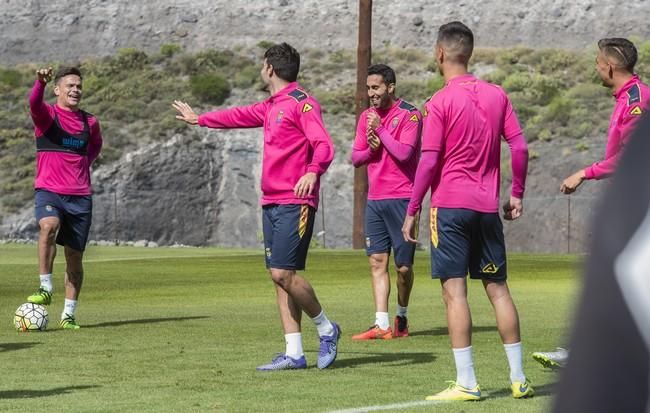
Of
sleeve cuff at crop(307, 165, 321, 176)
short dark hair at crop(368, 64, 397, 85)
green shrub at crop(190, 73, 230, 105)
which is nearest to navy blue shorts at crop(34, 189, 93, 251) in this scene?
short dark hair at crop(368, 64, 397, 85)

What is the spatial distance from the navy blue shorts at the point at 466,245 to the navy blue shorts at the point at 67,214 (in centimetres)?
598

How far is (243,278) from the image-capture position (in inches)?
936

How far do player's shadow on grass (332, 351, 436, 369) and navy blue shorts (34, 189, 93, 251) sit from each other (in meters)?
3.45

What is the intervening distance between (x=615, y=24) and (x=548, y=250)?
106ft

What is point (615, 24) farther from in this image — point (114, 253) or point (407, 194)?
point (407, 194)

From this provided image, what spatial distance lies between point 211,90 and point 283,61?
58.2 meters

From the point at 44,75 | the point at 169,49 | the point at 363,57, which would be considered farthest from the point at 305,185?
the point at 169,49

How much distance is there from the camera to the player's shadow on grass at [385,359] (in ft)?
32.5

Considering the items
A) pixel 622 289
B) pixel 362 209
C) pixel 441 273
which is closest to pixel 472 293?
pixel 441 273

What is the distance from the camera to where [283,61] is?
931 centimetres

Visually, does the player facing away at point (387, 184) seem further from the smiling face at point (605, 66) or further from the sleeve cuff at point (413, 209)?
the sleeve cuff at point (413, 209)

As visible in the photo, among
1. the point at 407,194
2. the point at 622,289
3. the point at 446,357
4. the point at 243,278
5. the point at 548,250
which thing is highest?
the point at 622,289

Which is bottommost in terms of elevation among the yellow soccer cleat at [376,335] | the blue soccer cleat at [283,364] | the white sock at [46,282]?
the yellow soccer cleat at [376,335]

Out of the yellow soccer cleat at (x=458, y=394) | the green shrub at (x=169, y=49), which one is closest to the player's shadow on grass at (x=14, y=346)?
the yellow soccer cleat at (x=458, y=394)
